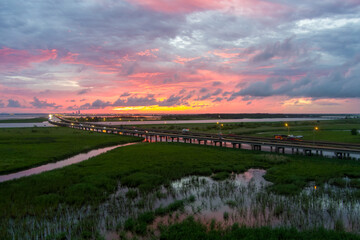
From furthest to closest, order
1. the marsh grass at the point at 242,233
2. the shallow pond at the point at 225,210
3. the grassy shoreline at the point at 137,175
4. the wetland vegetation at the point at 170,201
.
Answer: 1. the grassy shoreline at the point at 137,175
2. the shallow pond at the point at 225,210
3. the wetland vegetation at the point at 170,201
4. the marsh grass at the point at 242,233

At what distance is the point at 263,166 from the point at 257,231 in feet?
66.2

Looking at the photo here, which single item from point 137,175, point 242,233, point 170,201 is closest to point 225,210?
point 242,233

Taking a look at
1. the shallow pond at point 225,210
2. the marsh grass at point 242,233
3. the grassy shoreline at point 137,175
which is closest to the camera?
the marsh grass at point 242,233

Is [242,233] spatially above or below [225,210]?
above

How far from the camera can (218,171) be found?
30.1 meters

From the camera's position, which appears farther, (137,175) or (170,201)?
(137,175)

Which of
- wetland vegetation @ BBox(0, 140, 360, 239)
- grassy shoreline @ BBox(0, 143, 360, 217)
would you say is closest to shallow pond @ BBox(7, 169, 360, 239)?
wetland vegetation @ BBox(0, 140, 360, 239)

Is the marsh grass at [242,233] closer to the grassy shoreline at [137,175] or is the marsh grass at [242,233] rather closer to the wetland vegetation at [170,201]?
the wetland vegetation at [170,201]

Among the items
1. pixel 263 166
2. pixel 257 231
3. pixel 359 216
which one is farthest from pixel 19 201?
pixel 263 166

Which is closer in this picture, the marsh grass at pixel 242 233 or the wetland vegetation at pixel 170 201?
the marsh grass at pixel 242 233

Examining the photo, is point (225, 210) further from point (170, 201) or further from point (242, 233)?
point (170, 201)

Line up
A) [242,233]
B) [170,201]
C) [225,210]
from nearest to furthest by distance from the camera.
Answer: [242,233], [225,210], [170,201]

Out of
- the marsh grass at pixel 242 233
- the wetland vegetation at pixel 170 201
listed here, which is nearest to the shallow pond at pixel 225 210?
the wetland vegetation at pixel 170 201

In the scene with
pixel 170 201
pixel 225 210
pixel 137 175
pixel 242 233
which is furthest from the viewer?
pixel 137 175
